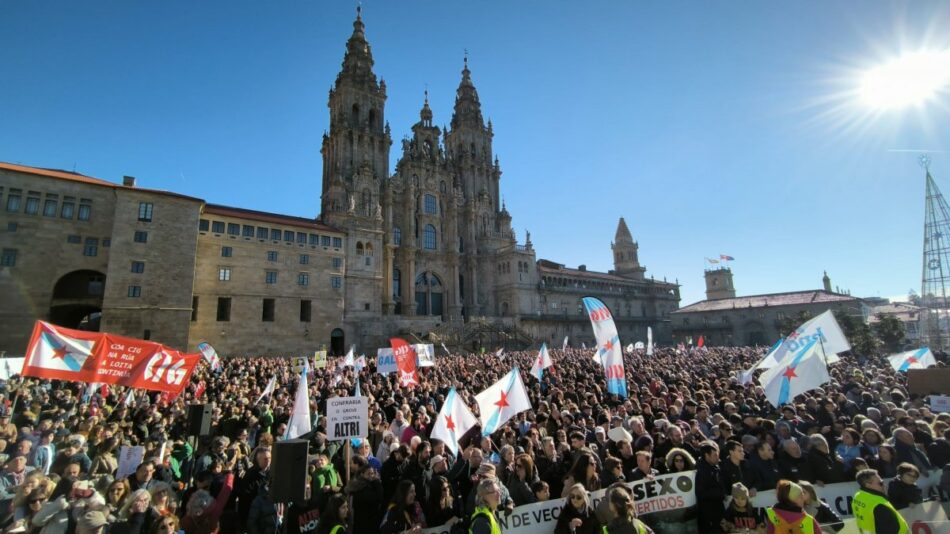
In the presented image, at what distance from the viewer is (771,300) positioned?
67.3m

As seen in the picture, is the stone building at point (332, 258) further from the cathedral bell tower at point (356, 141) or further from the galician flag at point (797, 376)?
the galician flag at point (797, 376)

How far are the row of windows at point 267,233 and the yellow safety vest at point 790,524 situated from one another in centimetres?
4115

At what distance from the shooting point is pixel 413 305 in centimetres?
5047

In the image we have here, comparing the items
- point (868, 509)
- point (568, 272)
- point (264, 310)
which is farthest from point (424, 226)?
point (868, 509)

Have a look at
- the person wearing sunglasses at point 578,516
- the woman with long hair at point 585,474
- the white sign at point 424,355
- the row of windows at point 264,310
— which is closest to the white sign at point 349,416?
the woman with long hair at point 585,474

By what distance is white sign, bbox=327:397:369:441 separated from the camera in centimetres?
738

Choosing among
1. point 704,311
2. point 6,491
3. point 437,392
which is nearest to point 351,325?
point 437,392

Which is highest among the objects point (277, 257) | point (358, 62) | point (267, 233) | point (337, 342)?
point (358, 62)

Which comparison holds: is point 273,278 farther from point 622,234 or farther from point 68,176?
point 622,234

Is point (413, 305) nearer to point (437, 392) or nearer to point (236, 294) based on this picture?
point (236, 294)


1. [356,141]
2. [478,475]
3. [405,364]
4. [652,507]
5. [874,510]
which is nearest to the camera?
[874,510]

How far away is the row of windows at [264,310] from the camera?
35406 mm

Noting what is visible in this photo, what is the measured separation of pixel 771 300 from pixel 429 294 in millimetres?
53870

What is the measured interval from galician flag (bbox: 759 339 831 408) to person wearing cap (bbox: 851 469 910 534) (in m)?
6.05
